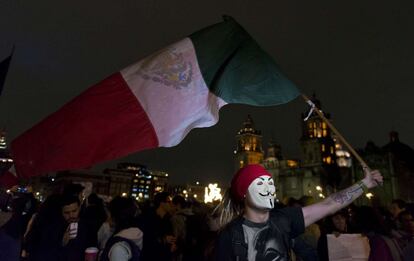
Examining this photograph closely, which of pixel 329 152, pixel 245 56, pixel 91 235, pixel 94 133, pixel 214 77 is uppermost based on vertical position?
pixel 329 152

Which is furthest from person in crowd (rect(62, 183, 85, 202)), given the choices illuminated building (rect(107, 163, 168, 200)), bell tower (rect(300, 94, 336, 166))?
illuminated building (rect(107, 163, 168, 200))

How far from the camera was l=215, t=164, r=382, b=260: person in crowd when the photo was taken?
118 inches

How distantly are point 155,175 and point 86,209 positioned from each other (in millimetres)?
185992

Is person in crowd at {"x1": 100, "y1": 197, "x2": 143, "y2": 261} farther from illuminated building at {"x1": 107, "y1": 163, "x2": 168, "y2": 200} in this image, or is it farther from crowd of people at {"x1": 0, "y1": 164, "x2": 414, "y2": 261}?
illuminated building at {"x1": 107, "y1": 163, "x2": 168, "y2": 200}

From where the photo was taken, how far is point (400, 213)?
6.33 metres

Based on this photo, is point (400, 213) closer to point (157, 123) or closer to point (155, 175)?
point (157, 123)

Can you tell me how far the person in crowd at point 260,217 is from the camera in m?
2.99

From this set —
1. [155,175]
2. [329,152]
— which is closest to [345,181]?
[329,152]

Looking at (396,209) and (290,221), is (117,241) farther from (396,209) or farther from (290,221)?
(396,209)

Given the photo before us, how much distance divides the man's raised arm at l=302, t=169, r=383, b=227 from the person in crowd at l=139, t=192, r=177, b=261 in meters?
2.94

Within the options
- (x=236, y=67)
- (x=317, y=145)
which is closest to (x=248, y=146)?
(x=317, y=145)

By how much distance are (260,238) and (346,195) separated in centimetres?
107

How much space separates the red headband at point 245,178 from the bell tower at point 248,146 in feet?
370

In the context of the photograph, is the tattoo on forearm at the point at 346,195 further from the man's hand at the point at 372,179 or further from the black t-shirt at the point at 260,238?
the black t-shirt at the point at 260,238
